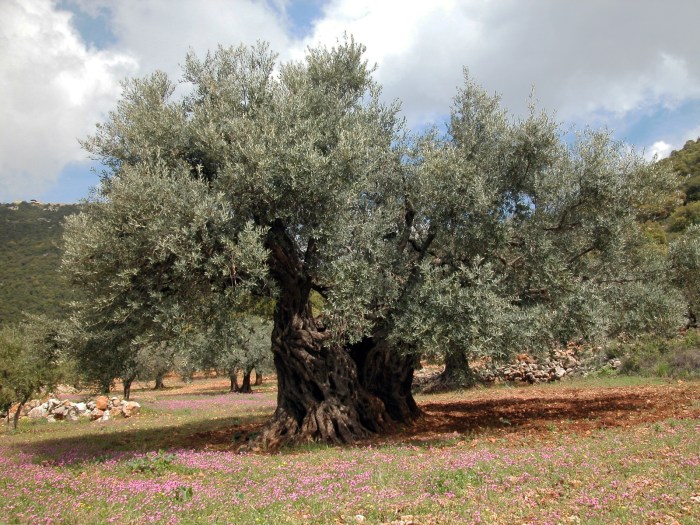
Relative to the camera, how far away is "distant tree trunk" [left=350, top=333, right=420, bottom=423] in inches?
636

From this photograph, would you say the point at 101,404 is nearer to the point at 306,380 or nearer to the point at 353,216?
the point at 306,380

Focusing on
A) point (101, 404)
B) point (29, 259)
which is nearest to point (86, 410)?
point (101, 404)

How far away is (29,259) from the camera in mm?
73562

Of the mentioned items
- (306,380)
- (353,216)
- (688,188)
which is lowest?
(306,380)

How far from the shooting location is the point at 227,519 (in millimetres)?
6984

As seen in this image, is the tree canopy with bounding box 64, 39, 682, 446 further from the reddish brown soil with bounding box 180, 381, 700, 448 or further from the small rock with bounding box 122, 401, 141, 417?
the small rock with bounding box 122, 401, 141, 417

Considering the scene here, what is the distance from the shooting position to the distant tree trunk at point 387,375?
16.2 metres

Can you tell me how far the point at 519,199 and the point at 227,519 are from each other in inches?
444

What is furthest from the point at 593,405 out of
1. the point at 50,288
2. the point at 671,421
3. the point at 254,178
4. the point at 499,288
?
the point at 50,288

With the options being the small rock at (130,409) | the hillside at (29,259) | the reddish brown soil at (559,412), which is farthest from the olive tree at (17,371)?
the reddish brown soil at (559,412)

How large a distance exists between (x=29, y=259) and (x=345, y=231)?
7676 cm

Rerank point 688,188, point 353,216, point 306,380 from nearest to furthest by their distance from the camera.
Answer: point 353,216
point 306,380
point 688,188

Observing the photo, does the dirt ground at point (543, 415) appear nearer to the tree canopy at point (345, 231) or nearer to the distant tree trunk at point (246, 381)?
the tree canopy at point (345, 231)

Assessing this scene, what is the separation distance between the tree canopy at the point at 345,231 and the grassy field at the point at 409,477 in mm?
2360
